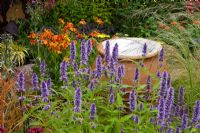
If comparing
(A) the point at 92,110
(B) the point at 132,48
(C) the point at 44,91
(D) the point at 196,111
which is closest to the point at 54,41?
(B) the point at 132,48

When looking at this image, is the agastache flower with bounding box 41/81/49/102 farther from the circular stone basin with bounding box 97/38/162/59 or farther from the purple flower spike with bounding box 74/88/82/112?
the circular stone basin with bounding box 97/38/162/59

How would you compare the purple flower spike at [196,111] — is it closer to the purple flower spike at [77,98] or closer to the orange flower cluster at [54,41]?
the purple flower spike at [77,98]

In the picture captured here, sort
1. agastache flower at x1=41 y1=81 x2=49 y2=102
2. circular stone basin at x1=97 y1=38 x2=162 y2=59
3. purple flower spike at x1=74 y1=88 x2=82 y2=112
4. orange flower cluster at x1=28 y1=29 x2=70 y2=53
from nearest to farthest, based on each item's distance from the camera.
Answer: purple flower spike at x1=74 y1=88 x2=82 y2=112, agastache flower at x1=41 y1=81 x2=49 y2=102, circular stone basin at x1=97 y1=38 x2=162 y2=59, orange flower cluster at x1=28 y1=29 x2=70 y2=53

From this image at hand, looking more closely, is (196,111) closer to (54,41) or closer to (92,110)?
(92,110)

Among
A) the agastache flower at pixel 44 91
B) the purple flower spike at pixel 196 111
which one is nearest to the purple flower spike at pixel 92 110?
the agastache flower at pixel 44 91

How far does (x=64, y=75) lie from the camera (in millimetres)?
3430

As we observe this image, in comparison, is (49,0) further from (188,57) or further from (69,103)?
(69,103)

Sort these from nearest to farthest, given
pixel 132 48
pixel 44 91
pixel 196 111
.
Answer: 1. pixel 196 111
2. pixel 44 91
3. pixel 132 48

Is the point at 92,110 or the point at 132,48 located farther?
the point at 132,48

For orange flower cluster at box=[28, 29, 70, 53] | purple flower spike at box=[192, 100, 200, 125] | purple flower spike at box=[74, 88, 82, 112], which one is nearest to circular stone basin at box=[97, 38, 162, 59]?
orange flower cluster at box=[28, 29, 70, 53]

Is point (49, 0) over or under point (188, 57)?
over

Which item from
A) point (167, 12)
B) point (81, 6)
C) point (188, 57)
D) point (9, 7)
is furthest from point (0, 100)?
point (167, 12)

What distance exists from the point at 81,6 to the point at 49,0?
0.76 m

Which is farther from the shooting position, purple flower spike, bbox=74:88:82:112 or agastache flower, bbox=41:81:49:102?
agastache flower, bbox=41:81:49:102
